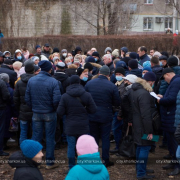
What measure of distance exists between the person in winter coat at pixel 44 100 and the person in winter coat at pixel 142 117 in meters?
1.45

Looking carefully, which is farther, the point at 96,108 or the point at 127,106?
the point at 127,106

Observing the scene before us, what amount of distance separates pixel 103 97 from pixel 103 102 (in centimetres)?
10

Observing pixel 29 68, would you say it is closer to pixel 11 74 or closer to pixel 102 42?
pixel 11 74

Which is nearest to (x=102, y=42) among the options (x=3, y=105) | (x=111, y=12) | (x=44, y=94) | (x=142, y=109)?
(x=111, y=12)

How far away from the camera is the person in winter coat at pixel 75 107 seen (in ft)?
20.5

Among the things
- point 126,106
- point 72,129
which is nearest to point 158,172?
point 126,106

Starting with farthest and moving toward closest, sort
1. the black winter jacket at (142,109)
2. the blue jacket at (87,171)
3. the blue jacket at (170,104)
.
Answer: the blue jacket at (170,104)
the black winter jacket at (142,109)
the blue jacket at (87,171)

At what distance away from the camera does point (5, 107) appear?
7.46 meters

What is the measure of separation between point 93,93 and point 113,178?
1.61m

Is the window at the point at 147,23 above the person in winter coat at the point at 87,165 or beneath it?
above

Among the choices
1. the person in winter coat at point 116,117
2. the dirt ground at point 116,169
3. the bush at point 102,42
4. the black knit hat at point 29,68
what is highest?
the bush at point 102,42

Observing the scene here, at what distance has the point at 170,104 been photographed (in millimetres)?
6426

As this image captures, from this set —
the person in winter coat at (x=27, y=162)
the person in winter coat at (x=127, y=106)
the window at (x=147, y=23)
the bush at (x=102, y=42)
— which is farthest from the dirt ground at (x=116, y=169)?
Answer: the window at (x=147, y=23)

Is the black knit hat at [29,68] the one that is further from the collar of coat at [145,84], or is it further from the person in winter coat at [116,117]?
the collar of coat at [145,84]
